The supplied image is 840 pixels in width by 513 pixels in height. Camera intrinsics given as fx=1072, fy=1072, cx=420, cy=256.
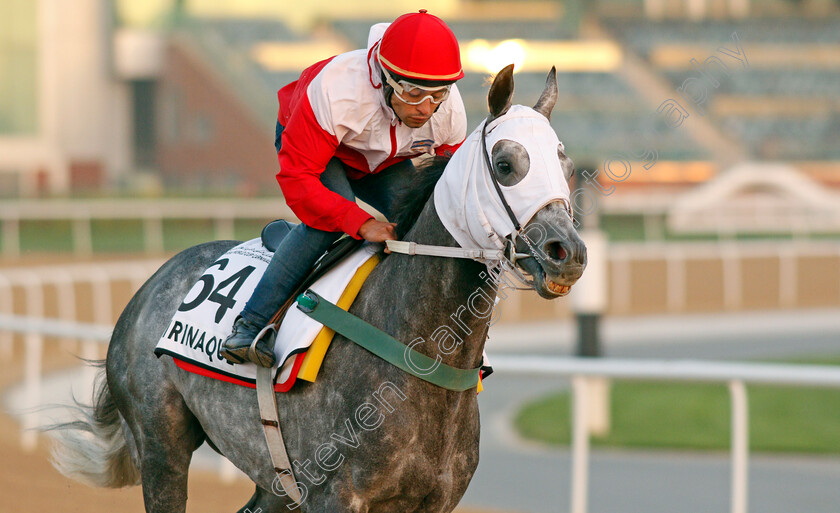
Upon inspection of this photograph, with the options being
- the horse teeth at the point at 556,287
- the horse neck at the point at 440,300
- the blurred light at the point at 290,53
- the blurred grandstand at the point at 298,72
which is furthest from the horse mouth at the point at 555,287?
the blurred light at the point at 290,53

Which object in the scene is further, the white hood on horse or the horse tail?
the horse tail

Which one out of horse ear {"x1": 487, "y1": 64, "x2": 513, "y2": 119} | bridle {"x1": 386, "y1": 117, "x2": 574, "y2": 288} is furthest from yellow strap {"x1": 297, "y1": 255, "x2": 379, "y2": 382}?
horse ear {"x1": 487, "y1": 64, "x2": 513, "y2": 119}

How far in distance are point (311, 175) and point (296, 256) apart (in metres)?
0.23

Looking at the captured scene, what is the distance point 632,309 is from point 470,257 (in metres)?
10.5

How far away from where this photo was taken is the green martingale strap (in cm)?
241

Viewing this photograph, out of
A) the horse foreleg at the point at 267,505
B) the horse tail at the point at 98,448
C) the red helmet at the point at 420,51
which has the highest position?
the red helmet at the point at 420,51

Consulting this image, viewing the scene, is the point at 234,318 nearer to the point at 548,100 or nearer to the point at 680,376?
the point at 548,100

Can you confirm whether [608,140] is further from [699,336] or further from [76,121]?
[699,336]

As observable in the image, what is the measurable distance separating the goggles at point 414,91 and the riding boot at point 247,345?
673mm

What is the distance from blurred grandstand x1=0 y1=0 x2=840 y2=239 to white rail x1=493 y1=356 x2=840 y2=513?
17.9 metres

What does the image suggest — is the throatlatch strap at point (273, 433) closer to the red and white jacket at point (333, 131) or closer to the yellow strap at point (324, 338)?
the yellow strap at point (324, 338)

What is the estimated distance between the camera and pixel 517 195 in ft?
7.14

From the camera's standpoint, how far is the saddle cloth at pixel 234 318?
2.53 meters

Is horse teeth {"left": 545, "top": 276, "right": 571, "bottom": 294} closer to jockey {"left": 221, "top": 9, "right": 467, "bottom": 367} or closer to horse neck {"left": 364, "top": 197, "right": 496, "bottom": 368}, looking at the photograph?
horse neck {"left": 364, "top": 197, "right": 496, "bottom": 368}
